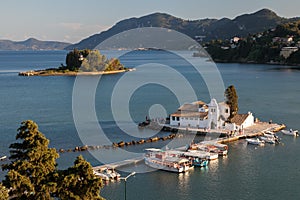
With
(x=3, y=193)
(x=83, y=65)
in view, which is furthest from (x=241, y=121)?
(x=83, y=65)

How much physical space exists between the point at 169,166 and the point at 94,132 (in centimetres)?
681

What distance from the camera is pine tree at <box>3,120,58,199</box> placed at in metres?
6.95

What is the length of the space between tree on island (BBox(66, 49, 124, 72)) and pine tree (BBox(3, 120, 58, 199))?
163ft

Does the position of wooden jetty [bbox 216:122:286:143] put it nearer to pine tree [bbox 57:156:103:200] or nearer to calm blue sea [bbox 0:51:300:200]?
calm blue sea [bbox 0:51:300:200]

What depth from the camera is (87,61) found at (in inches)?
2271

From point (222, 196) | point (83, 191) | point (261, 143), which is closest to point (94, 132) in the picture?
point (261, 143)

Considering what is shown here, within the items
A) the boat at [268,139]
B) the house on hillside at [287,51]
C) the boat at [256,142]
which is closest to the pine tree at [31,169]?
the boat at [256,142]

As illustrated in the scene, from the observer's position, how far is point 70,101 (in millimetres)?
33125

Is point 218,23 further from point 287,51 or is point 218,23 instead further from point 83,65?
point 83,65

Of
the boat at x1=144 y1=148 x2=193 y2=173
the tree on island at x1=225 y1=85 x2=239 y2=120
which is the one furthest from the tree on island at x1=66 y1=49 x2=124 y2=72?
the boat at x1=144 y1=148 x2=193 y2=173

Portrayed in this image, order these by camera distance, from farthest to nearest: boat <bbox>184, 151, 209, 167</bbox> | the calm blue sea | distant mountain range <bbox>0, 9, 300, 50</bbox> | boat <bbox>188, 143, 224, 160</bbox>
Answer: distant mountain range <bbox>0, 9, 300, 50</bbox>
boat <bbox>188, 143, 224, 160</bbox>
boat <bbox>184, 151, 209, 167</bbox>
the calm blue sea

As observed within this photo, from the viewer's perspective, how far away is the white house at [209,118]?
19.6 m

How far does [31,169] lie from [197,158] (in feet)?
30.3

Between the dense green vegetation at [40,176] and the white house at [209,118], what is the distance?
41.8ft
